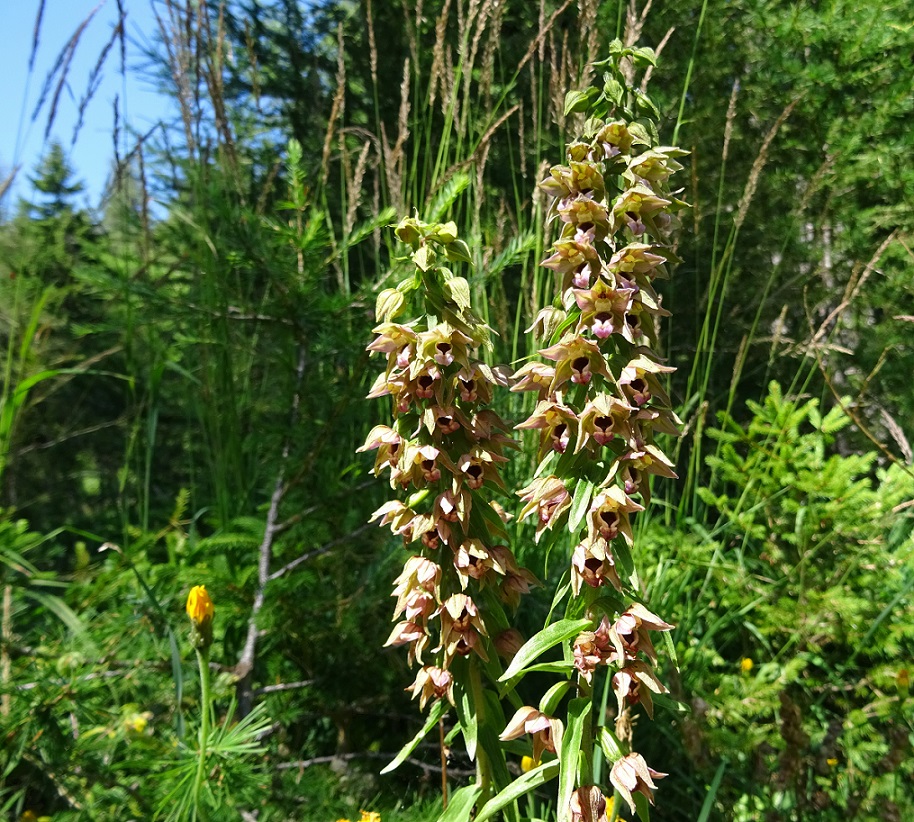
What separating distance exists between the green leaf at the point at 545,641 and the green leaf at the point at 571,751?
0.07 metres

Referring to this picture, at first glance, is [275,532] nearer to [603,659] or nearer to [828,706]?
[603,659]

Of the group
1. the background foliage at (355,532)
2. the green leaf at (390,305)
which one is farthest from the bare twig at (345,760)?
the green leaf at (390,305)

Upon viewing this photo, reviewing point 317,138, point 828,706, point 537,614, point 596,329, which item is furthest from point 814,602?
point 317,138

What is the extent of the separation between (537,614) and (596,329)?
1.00 m

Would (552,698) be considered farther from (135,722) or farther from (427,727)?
(135,722)

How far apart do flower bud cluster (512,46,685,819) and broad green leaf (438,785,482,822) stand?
0.18 m

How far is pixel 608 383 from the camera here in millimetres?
893

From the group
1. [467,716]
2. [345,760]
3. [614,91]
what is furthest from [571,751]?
[345,760]

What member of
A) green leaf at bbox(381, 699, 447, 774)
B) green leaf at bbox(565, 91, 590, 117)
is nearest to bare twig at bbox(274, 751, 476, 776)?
green leaf at bbox(381, 699, 447, 774)

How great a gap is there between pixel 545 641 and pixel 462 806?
274mm

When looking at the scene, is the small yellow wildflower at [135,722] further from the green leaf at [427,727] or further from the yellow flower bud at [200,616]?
the green leaf at [427,727]

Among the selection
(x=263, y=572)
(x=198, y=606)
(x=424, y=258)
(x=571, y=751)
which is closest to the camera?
(x=571, y=751)

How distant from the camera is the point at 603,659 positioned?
0.87 metres

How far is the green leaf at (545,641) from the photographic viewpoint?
86cm
